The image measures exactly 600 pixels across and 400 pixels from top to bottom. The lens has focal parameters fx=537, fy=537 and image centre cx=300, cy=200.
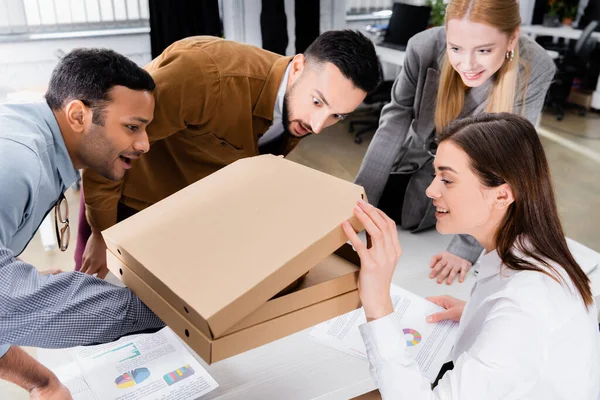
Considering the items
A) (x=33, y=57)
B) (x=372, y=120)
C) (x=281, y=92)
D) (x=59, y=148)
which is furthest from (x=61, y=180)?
(x=372, y=120)

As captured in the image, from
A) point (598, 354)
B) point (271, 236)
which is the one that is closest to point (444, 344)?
point (598, 354)

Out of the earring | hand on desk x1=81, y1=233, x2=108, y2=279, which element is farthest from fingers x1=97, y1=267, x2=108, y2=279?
the earring

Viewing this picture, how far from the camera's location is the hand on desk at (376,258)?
90 centimetres

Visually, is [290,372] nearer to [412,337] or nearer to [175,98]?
[412,337]

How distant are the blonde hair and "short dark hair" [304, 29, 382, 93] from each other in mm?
284

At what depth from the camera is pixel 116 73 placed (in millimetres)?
1227

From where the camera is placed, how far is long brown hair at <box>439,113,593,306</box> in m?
1.08

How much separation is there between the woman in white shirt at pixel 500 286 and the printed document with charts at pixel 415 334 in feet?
0.20

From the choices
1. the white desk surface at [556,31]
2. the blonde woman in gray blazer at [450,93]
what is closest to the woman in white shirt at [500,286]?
the blonde woman in gray blazer at [450,93]

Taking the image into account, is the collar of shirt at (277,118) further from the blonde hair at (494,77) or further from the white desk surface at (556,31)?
the white desk surface at (556,31)

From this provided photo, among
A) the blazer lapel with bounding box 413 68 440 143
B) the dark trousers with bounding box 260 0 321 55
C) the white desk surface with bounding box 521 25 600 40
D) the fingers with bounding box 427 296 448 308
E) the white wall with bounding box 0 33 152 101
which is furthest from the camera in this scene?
the white desk surface with bounding box 521 25 600 40

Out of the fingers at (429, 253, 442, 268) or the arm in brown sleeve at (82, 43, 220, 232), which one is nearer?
the arm in brown sleeve at (82, 43, 220, 232)

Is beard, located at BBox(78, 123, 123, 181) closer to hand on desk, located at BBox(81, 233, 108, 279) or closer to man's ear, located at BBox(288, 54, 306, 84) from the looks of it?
hand on desk, located at BBox(81, 233, 108, 279)

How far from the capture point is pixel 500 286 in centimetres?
106
